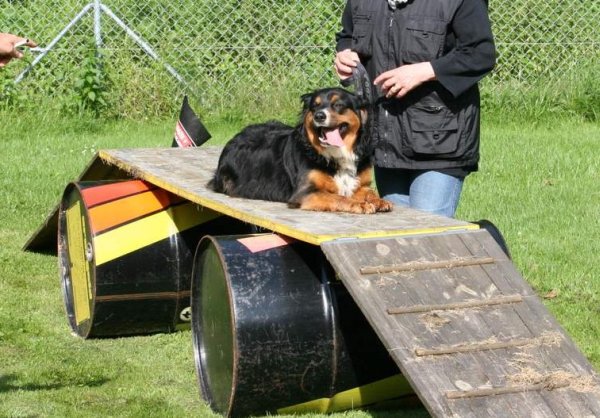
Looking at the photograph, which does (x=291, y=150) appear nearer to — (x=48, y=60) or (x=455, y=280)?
(x=455, y=280)

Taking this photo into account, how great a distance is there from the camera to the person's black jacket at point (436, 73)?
530cm

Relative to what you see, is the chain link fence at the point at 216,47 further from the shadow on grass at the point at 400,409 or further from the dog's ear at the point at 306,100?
the shadow on grass at the point at 400,409

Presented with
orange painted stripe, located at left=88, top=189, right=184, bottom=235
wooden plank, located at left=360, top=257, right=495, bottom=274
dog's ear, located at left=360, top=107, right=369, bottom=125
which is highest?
dog's ear, located at left=360, top=107, right=369, bottom=125

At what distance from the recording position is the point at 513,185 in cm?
988

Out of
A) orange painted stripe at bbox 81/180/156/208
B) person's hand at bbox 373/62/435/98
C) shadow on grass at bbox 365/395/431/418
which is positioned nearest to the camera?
shadow on grass at bbox 365/395/431/418

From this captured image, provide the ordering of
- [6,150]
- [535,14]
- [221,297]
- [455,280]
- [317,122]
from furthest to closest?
1. [535,14]
2. [6,150]
3. [317,122]
4. [221,297]
5. [455,280]

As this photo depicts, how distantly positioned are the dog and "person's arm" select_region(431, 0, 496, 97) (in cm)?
47

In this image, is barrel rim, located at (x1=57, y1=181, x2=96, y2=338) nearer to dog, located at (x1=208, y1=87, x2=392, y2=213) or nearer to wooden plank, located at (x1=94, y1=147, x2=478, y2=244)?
wooden plank, located at (x1=94, y1=147, x2=478, y2=244)

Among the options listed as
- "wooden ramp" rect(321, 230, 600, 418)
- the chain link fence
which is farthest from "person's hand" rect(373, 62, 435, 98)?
the chain link fence

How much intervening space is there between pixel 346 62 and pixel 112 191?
185 centimetres

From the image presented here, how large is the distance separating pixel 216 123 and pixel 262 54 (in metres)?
1.10

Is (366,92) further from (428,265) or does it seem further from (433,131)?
(428,265)

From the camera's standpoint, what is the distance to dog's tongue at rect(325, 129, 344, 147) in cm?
551

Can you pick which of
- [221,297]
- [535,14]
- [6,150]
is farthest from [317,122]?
[535,14]
